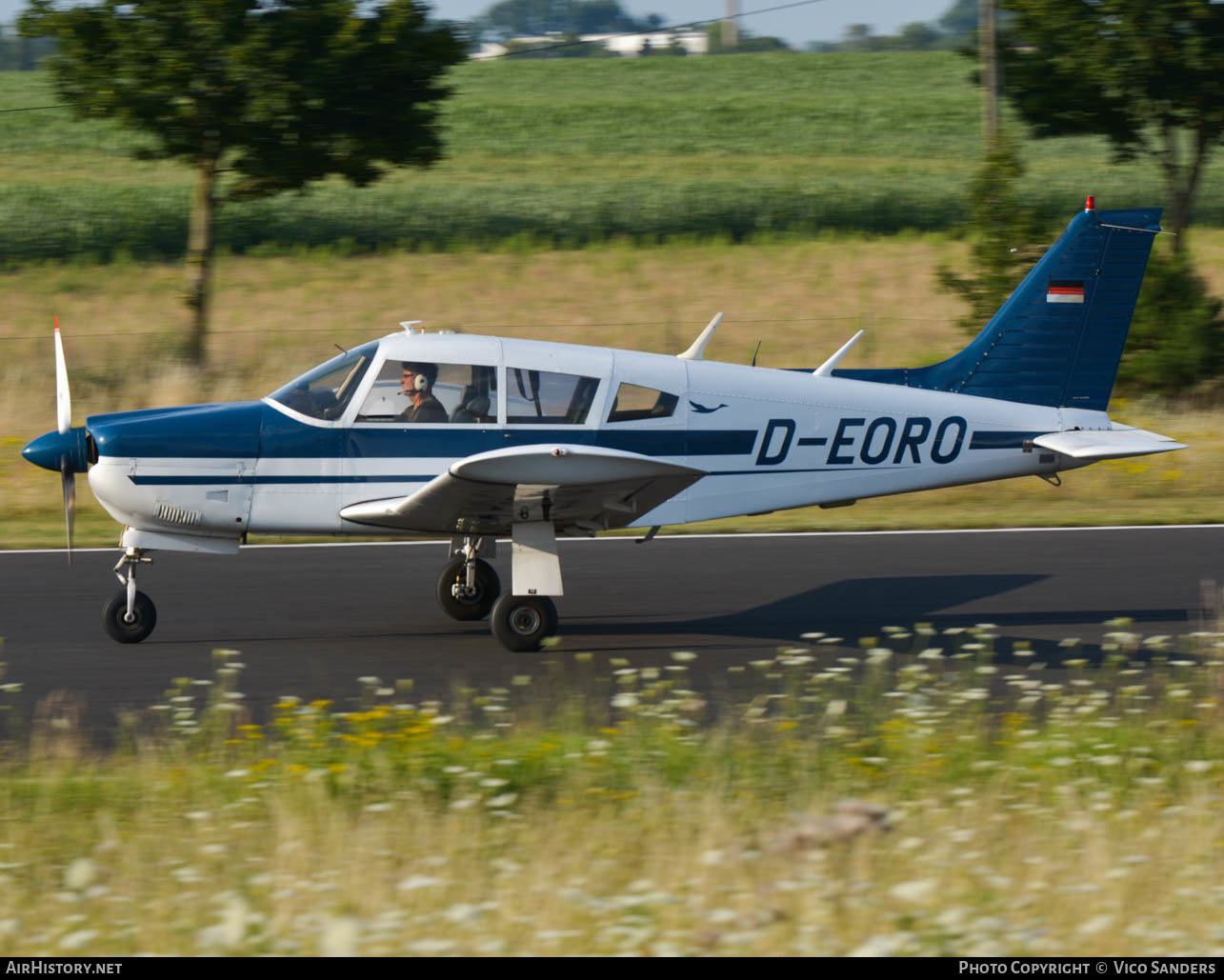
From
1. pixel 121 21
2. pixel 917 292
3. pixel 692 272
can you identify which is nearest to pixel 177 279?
pixel 692 272

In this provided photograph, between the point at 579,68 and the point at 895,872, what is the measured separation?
66424 millimetres

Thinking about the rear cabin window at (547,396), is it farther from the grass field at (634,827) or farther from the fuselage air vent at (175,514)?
the fuselage air vent at (175,514)

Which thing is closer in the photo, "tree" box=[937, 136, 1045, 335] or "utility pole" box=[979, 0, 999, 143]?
"tree" box=[937, 136, 1045, 335]

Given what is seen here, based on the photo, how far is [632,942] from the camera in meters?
4.49

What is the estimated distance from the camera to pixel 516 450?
8.73 metres

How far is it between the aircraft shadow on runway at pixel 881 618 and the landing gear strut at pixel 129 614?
2931 millimetres

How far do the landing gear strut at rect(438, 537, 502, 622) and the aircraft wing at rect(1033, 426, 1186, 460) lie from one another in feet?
13.9

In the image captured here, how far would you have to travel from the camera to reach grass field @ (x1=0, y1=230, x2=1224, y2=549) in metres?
15.8

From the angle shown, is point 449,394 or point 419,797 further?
point 449,394

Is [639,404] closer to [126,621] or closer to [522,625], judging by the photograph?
[522,625]

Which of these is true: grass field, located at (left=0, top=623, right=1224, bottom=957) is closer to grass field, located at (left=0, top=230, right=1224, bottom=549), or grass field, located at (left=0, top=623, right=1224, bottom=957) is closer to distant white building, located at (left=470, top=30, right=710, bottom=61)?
grass field, located at (left=0, top=230, right=1224, bottom=549)

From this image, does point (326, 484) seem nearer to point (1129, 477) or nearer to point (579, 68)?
point (1129, 477)

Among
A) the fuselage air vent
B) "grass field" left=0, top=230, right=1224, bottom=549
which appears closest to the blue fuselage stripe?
"grass field" left=0, top=230, right=1224, bottom=549

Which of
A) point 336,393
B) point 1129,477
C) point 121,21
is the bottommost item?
point 1129,477
